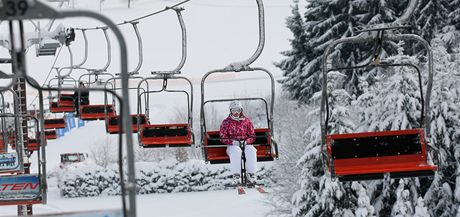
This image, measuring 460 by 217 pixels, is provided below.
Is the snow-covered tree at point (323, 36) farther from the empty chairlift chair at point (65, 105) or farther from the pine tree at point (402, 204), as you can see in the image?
the pine tree at point (402, 204)

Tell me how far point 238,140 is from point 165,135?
10.8 ft

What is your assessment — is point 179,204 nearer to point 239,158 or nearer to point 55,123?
point 55,123

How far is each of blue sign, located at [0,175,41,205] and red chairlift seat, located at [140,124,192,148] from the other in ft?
14.3

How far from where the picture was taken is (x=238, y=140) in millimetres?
9594

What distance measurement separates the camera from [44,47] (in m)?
A: 19.1

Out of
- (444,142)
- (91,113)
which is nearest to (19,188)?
(91,113)

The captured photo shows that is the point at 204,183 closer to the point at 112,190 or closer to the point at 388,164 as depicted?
the point at 112,190

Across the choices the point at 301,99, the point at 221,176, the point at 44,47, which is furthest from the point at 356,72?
the point at 44,47

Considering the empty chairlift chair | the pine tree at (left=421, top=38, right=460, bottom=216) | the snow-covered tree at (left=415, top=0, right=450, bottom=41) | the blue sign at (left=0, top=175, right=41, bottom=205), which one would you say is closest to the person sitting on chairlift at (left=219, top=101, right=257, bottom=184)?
the blue sign at (left=0, top=175, right=41, bottom=205)

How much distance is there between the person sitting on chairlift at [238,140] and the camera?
969 centimetres

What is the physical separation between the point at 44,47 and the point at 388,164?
529 inches

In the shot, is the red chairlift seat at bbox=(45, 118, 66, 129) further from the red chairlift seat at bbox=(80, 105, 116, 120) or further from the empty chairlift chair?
the red chairlift seat at bbox=(80, 105, 116, 120)

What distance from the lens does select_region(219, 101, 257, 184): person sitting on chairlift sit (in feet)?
31.8

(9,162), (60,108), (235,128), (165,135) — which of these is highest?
(60,108)
